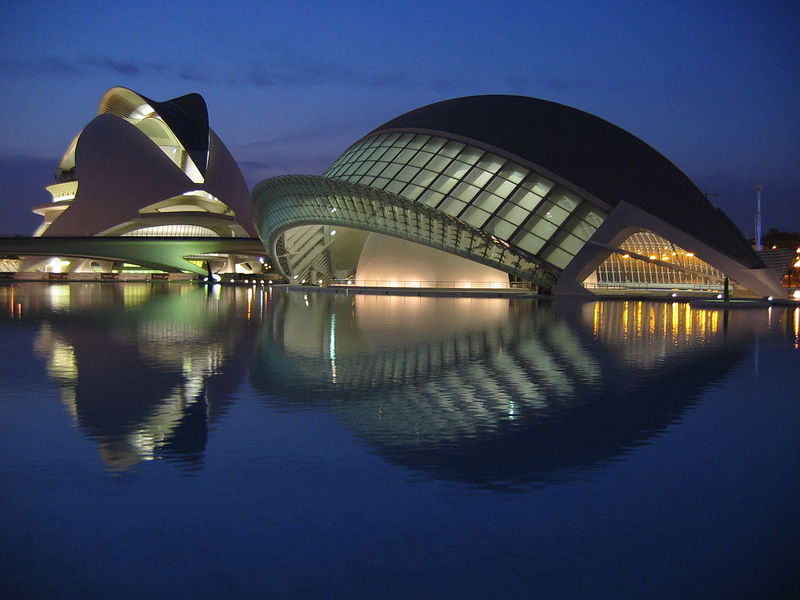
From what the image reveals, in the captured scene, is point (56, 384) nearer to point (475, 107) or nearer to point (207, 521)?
point (207, 521)

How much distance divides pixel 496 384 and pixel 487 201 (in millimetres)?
28446

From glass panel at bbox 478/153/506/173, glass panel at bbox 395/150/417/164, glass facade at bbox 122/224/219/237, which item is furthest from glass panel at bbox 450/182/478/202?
glass facade at bbox 122/224/219/237

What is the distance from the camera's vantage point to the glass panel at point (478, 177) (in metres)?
39.1

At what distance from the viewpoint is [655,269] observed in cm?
4681

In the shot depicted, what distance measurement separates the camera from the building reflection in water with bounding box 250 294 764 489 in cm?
691

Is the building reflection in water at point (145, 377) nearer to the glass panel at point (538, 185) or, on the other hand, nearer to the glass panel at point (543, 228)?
the glass panel at point (543, 228)

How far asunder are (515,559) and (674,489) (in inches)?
73.6

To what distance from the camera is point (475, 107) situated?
4538cm

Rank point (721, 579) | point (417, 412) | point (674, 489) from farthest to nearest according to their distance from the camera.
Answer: point (417, 412) → point (674, 489) → point (721, 579)

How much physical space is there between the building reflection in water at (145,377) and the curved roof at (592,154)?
21989 mm

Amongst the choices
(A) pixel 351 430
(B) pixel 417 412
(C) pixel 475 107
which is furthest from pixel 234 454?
(C) pixel 475 107

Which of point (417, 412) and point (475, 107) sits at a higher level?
point (475, 107)

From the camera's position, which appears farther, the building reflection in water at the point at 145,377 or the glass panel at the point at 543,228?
the glass panel at the point at 543,228

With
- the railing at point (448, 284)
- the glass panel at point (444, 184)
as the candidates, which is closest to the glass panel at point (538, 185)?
the glass panel at point (444, 184)
